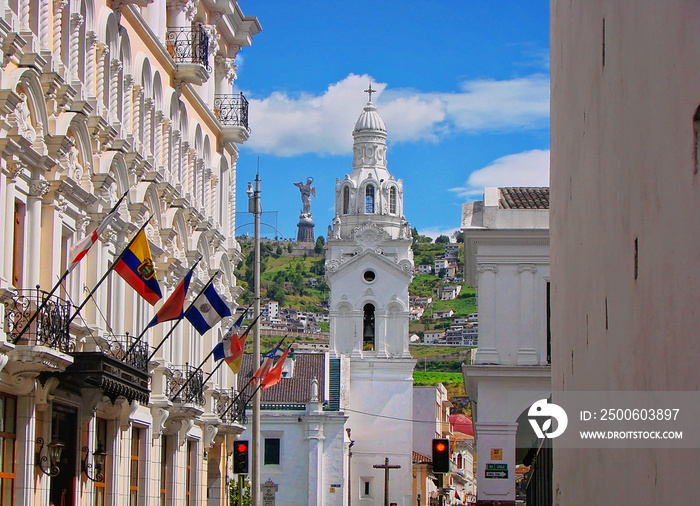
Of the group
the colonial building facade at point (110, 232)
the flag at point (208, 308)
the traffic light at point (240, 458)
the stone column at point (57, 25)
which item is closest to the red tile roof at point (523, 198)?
the colonial building facade at point (110, 232)

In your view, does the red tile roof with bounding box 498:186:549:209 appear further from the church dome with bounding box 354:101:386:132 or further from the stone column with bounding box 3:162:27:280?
the church dome with bounding box 354:101:386:132

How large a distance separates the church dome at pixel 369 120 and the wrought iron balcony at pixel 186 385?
63.3 m

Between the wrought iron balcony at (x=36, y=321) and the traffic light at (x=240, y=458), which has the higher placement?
the wrought iron balcony at (x=36, y=321)

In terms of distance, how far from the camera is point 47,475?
792 inches

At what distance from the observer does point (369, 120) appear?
93.6 metres

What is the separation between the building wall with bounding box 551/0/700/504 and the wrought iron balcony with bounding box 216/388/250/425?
20.7 metres

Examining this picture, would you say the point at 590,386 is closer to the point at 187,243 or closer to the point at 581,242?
the point at 581,242

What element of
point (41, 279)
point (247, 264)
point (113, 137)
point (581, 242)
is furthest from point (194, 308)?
point (247, 264)

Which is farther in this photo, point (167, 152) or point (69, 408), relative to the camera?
point (167, 152)

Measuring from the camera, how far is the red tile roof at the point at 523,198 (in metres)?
36.9

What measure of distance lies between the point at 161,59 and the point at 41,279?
32.1 feet

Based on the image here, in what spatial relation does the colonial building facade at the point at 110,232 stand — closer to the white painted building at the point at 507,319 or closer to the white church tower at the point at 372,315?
the white painted building at the point at 507,319

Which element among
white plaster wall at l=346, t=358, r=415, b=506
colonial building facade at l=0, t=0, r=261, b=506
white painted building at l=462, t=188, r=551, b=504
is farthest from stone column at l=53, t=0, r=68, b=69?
white plaster wall at l=346, t=358, r=415, b=506

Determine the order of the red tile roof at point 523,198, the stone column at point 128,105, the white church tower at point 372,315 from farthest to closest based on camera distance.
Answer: the white church tower at point 372,315 → the red tile roof at point 523,198 → the stone column at point 128,105
